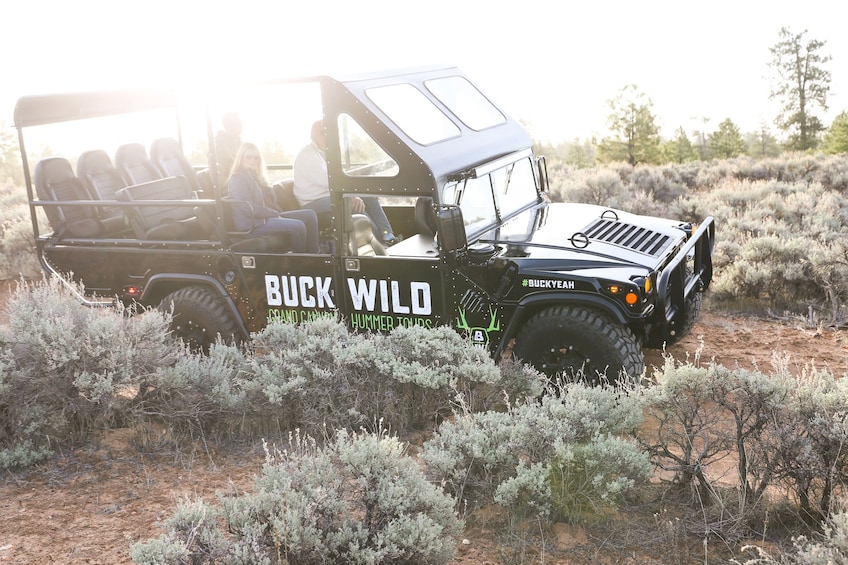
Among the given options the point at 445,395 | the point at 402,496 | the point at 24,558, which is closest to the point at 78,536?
the point at 24,558

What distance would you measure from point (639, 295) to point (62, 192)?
18.0 ft

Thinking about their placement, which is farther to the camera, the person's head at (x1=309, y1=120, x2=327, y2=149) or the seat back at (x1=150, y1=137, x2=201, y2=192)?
the seat back at (x1=150, y1=137, x2=201, y2=192)

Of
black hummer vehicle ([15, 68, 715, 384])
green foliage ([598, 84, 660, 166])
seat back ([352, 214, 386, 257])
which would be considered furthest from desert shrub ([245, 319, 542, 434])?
green foliage ([598, 84, 660, 166])

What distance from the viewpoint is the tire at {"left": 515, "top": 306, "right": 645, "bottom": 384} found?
529 centimetres

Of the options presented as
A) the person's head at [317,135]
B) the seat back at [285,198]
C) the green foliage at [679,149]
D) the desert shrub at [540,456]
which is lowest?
the green foliage at [679,149]

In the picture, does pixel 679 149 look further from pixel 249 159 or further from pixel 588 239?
pixel 249 159

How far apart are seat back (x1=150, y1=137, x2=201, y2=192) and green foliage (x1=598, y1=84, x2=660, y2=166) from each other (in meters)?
24.9

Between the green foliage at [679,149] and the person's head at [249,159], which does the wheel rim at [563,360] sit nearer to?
the person's head at [249,159]

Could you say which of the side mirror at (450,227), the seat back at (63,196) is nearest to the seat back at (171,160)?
the seat back at (63,196)

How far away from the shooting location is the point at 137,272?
6.91 metres

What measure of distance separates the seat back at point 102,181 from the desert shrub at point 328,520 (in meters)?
5.06

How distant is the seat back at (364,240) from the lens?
5.93 meters

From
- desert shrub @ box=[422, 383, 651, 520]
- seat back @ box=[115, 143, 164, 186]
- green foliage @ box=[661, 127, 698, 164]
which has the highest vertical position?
seat back @ box=[115, 143, 164, 186]

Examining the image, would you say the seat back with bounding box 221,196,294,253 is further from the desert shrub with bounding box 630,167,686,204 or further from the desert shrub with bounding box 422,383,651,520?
the desert shrub with bounding box 630,167,686,204
